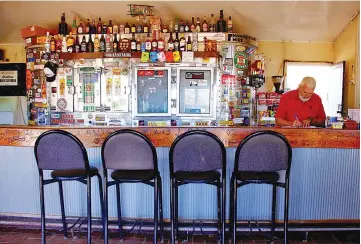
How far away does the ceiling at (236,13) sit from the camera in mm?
6051

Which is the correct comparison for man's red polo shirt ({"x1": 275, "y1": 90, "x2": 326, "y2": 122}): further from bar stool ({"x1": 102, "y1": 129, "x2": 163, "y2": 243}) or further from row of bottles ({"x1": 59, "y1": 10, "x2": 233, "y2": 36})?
bar stool ({"x1": 102, "y1": 129, "x2": 163, "y2": 243})

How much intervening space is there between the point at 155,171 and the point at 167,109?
297 centimetres

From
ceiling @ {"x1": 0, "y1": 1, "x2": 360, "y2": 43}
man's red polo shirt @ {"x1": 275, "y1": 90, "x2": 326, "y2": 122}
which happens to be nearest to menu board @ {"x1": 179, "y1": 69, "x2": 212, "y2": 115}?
ceiling @ {"x1": 0, "y1": 1, "x2": 360, "y2": 43}

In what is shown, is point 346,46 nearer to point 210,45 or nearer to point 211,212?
point 210,45

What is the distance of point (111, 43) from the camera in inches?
224

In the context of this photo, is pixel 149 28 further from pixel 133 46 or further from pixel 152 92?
pixel 152 92

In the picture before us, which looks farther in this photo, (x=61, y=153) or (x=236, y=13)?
(x=236, y=13)

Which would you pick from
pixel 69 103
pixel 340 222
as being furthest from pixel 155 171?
pixel 69 103

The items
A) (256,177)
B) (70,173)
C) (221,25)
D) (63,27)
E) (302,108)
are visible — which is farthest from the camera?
(63,27)

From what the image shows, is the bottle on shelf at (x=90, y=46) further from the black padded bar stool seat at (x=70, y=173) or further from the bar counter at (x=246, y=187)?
the black padded bar stool seat at (x=70, y=173)

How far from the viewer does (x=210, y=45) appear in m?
5.56

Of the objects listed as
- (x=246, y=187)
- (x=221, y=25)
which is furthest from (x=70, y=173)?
(x=221, y=25)

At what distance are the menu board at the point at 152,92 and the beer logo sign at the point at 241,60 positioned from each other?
114 centimetres

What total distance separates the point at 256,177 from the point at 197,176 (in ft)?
1.47
